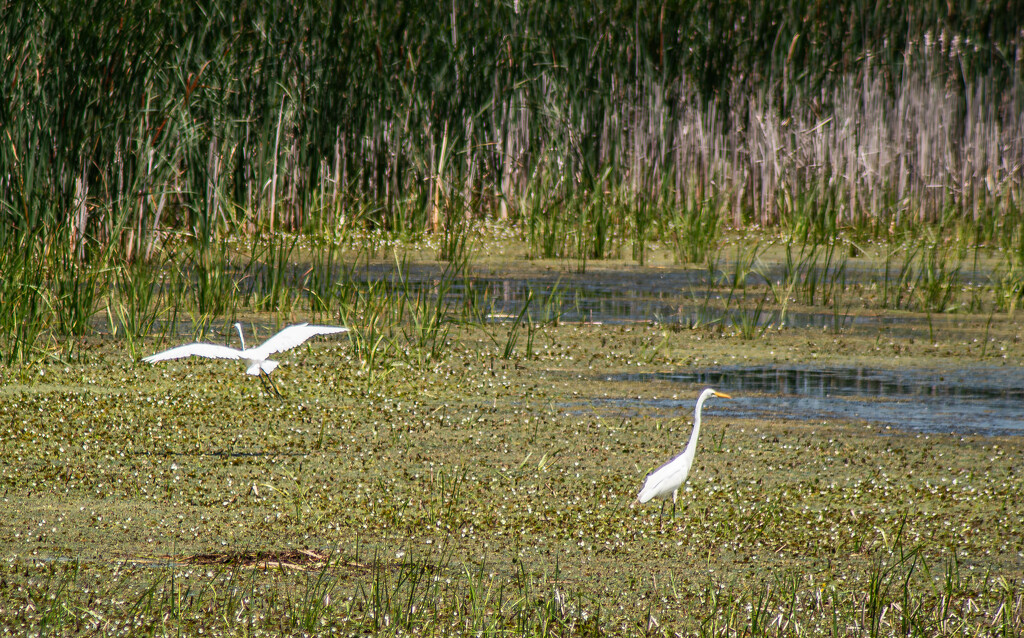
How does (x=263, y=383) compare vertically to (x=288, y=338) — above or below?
below

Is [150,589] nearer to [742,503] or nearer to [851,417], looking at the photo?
[742,503]

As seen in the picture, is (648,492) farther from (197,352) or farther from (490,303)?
(490,303)

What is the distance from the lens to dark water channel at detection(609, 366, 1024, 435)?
6.07 meters

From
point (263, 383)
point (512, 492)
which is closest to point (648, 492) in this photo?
point (512, 492)

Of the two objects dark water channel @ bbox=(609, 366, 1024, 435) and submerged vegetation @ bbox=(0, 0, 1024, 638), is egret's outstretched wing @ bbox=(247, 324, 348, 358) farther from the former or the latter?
dark water channel @ bbox=(609, 366, 1024, 435)

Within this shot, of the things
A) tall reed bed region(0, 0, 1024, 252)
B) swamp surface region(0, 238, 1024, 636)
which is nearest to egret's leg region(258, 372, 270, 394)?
swamp surface region(0, 238, 1024, 636)

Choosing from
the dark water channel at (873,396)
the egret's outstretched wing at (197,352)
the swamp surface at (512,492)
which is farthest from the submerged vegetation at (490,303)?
the egret's outstretched wing at (197,352)

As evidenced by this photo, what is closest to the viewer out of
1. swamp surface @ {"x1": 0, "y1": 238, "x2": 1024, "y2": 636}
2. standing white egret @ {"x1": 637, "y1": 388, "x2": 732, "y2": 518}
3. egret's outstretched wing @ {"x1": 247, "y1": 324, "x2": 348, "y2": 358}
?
swamp surface @ {"x1": 0, "y1": 238, "x2": 1024, "y2": 636}

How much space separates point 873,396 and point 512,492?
235cm

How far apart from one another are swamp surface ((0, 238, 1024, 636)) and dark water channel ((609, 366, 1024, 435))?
24 millimetres

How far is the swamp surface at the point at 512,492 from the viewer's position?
3.54 meters

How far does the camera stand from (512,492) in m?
4.79

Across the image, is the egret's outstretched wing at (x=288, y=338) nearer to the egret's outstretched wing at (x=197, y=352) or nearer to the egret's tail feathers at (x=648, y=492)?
the egret's outstretched wing at (x=197, y=352)

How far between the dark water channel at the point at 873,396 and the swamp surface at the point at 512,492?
0.02 meters
